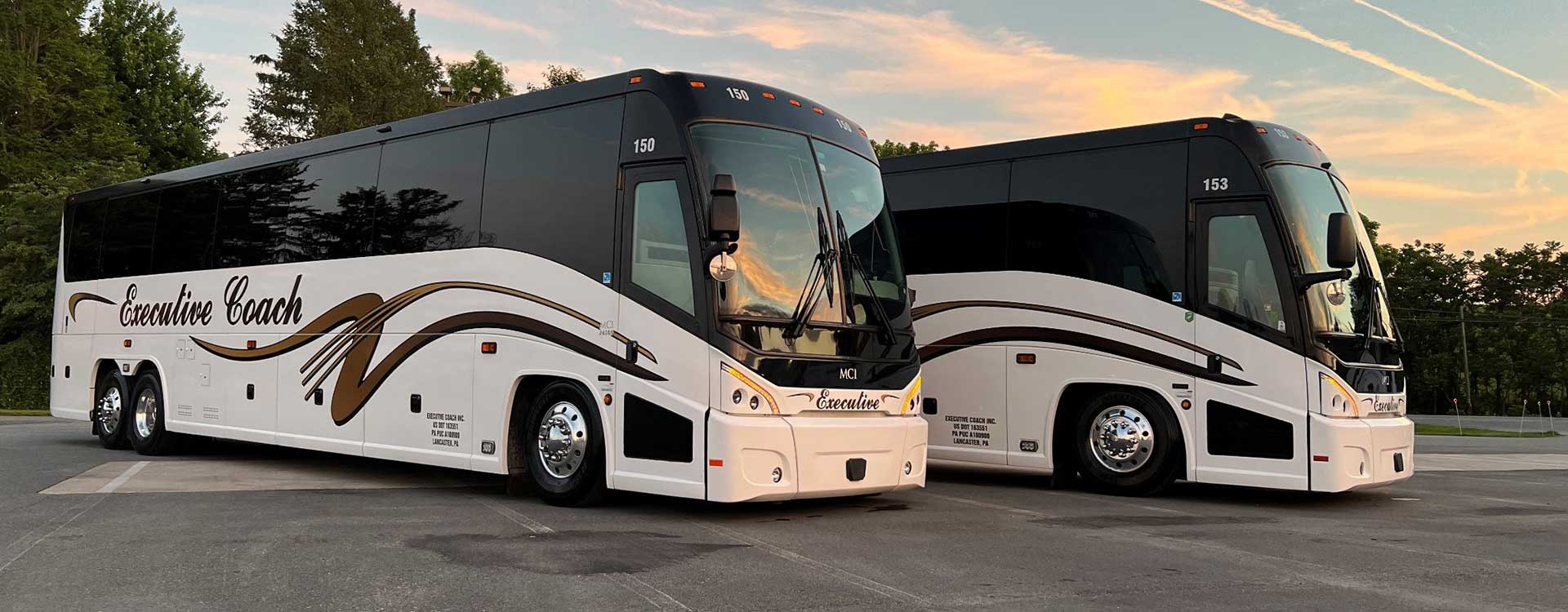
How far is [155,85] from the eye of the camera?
5138 cm

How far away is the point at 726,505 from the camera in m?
10.5

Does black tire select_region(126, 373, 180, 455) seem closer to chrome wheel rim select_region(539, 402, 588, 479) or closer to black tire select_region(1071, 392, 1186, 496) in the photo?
chrome wheel rim select_region(539, 402, 588, 479)

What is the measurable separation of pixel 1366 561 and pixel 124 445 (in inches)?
578

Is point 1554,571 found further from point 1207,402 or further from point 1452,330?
point 1452,330

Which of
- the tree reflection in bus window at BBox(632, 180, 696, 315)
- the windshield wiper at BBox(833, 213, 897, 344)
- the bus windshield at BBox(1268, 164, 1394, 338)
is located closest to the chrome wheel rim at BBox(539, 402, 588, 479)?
the tree reflection in bus window at BBox(632, 180, 696, 315)

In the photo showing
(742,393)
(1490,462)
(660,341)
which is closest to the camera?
(742,393)

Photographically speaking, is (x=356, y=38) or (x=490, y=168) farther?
(x=356, y=38)

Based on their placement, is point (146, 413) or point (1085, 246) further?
point (146, 413)

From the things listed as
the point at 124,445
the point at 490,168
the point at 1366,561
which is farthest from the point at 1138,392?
the point at 124,445

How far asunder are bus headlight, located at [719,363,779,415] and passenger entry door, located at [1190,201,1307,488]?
459 centimetres

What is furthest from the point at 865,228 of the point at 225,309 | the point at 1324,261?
the point at 225,309

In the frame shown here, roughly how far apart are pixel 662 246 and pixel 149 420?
9334 mm

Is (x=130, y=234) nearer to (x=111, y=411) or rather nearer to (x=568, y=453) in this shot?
(x=111, y=411)

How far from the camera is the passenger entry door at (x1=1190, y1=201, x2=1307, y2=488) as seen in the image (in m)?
10.9
